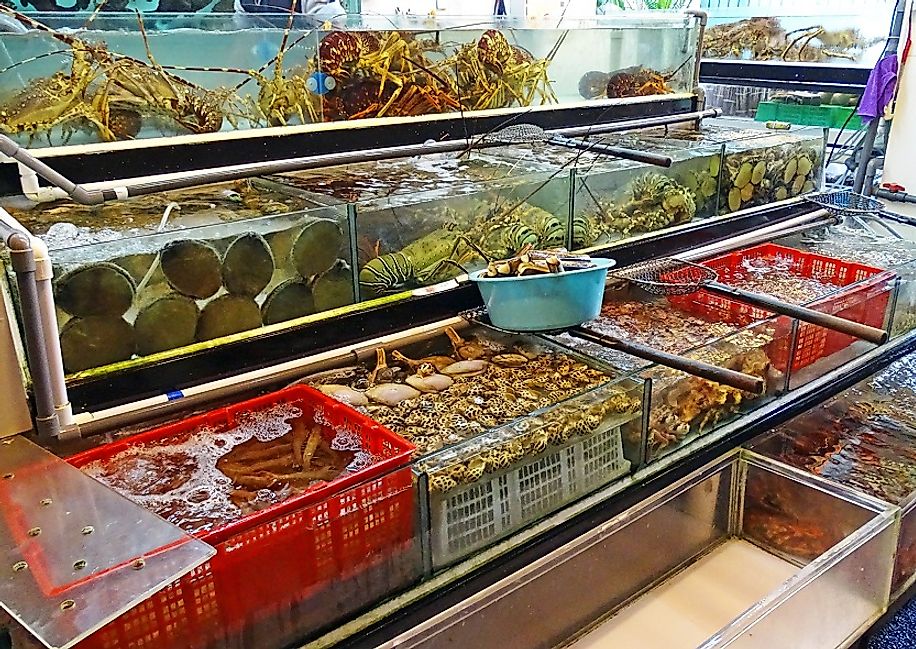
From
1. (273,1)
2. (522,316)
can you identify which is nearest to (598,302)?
(522,316)

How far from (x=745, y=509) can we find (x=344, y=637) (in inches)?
51.4

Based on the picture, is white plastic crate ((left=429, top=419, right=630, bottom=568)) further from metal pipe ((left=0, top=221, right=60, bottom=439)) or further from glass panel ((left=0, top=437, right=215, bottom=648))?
metal pipe ((left=0, top=221, right=60, bottom=439))

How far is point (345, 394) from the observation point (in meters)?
1.58

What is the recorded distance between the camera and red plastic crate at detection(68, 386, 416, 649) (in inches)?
42.8

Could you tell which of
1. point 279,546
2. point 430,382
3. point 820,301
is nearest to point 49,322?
point 279,546

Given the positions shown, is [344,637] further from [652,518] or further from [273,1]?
[273,1]

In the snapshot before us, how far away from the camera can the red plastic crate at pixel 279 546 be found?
1088 millimetres

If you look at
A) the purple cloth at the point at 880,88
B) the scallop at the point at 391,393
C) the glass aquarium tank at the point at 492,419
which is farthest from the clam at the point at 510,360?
the purple cloth at the point at 880,88

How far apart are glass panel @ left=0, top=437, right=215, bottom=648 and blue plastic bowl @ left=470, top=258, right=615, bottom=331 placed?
90 centimetres

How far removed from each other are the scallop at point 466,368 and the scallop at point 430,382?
31 millimetres

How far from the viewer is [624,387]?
5.45ft

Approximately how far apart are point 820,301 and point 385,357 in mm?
1221

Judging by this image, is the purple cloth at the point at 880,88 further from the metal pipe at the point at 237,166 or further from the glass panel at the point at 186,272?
the glass panel at the point at 186,272

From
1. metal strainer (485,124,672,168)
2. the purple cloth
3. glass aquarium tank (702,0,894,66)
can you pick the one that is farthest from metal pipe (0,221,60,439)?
glass aquarium tank (702,0,894,66)
